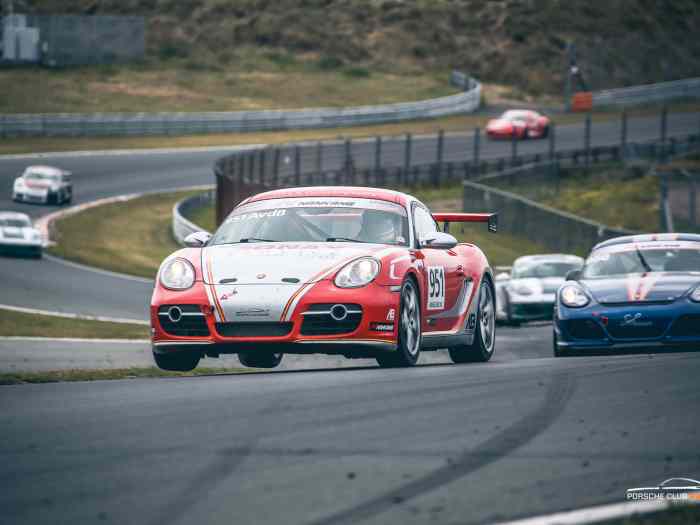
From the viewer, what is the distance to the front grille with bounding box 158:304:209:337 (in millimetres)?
9625

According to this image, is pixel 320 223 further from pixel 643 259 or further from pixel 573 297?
pixel 643 259

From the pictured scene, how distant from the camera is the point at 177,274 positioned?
9898 mm

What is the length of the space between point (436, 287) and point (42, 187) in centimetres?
2945

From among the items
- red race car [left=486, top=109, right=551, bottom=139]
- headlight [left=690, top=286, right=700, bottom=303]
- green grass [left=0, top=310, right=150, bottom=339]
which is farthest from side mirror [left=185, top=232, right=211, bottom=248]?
red race car [left=486, top=109, right=551, bottom=139]

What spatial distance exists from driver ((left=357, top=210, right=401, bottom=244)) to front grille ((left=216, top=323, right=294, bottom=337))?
1.35 meters

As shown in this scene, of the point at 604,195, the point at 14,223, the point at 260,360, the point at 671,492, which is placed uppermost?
the point at 671,492

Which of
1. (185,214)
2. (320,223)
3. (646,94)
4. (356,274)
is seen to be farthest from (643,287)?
(646,94)

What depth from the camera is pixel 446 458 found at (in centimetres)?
575

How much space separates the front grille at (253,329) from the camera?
9.45 m

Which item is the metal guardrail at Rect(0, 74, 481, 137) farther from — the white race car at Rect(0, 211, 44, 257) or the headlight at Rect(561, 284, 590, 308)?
the headlight at Rect(561, 284, 590, 308)

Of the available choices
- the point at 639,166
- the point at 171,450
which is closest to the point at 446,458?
the point at 171,450

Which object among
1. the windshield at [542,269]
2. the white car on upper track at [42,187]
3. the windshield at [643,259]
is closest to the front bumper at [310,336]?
the windshield at [643,259]

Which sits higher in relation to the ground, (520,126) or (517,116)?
(517,116)

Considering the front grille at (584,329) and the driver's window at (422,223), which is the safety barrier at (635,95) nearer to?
the front grille at (584,329)
